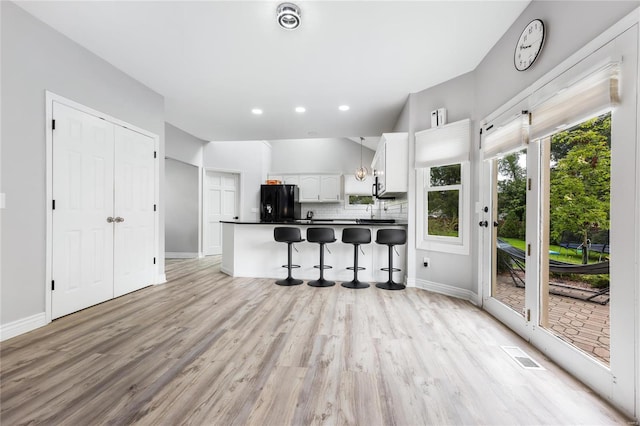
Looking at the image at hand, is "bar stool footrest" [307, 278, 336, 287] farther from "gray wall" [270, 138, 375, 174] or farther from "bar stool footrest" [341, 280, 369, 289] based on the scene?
"gray wall" [270, 138, 375, 174]

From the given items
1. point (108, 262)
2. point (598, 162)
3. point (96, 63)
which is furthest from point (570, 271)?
point (96, 63)

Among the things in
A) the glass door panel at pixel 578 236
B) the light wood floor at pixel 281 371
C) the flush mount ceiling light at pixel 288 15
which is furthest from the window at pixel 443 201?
the flush mount ceiling light at pixel 288 15

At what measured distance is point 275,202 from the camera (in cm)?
698

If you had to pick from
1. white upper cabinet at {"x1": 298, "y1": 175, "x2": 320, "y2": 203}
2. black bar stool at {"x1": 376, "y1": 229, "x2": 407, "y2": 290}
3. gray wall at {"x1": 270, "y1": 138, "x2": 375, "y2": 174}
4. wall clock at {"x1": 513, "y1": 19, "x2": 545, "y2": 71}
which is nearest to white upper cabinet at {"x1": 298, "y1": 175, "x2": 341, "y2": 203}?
white upper cabinet at {"x1": 298, "y1": 175, "x2": 320, "y2": 203}

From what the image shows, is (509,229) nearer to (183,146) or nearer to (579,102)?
(579,102)

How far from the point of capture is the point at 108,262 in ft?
10.2

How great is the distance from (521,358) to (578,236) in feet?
3.17

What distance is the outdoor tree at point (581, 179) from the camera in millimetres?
1570

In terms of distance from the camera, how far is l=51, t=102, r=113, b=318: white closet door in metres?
2.57

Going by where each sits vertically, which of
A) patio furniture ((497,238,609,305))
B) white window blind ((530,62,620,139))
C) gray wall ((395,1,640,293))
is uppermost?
gray wall ((395,1,640,293))

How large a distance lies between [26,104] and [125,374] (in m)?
2.50

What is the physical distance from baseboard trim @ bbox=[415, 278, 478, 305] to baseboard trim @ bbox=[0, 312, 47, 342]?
4.23m

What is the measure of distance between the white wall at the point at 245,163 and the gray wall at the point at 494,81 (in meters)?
4.11

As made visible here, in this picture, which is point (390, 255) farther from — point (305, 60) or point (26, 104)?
point (26, 104)
